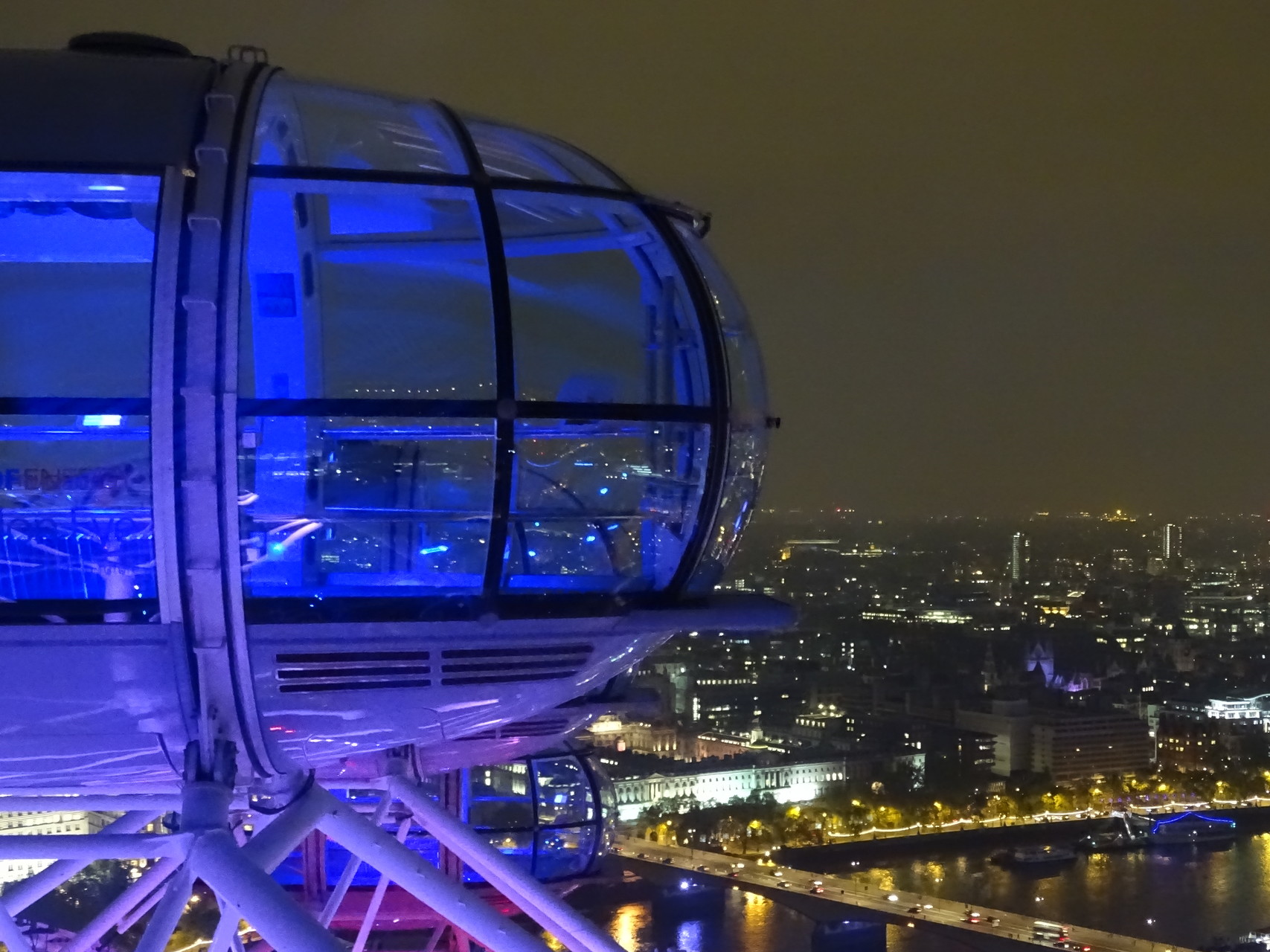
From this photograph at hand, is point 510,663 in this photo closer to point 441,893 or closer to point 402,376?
point 441,893

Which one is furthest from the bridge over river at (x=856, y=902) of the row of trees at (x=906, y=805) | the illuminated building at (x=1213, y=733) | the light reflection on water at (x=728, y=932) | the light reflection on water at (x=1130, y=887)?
the illuminated building at (x=1213, y=733)

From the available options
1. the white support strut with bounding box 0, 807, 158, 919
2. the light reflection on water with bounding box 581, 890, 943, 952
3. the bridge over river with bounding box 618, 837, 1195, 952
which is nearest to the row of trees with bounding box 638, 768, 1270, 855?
the bridge over river with bounding box 618, 837, 1195, 952

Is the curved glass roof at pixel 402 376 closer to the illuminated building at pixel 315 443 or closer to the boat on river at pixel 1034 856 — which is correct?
the illuminated building at pixel 315 443

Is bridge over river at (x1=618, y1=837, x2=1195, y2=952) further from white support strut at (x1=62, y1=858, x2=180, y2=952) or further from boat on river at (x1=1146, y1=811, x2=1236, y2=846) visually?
white support strut at (x1=62, y1=858, x2=180, y2=952)

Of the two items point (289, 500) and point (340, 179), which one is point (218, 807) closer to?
point (289, 500)

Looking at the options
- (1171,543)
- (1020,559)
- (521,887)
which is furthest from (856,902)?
(1171,543)
